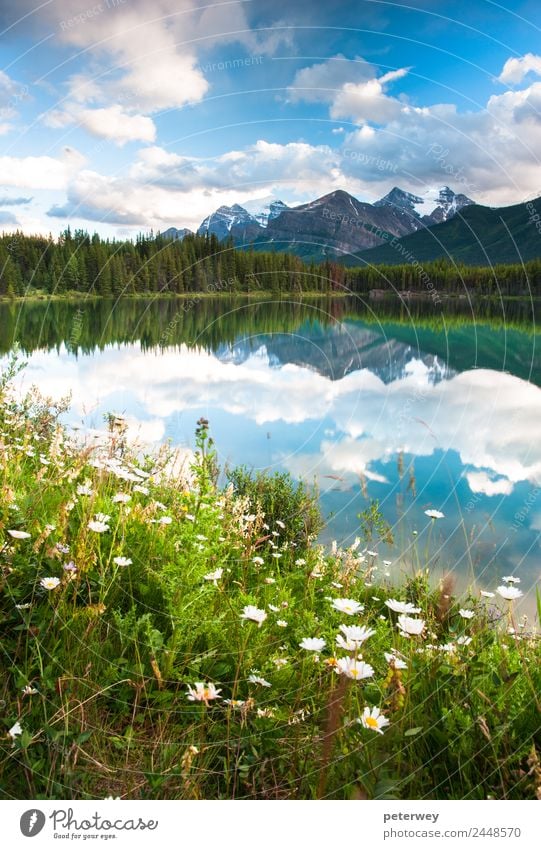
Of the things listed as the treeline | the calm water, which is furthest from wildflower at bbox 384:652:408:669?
the treeline

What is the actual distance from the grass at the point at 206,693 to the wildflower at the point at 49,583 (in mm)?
11

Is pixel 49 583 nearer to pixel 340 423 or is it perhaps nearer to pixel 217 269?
pixel 340 423

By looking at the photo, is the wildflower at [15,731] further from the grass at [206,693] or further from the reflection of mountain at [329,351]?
the reflection of mountain at [329,351]

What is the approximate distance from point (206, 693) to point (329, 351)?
8.58 m

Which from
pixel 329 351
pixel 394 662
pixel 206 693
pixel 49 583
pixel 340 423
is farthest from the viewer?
pixel 329 351

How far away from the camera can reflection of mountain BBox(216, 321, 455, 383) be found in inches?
334

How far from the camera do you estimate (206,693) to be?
2.01 metres

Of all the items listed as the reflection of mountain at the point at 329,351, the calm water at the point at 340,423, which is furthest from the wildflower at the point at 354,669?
the reflection of mountain at the point at 329,351

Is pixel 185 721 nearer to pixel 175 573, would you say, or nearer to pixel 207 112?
pixel 175 573

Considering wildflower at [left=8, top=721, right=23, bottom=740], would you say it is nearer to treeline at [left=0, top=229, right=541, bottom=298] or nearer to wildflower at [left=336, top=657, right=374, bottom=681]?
wildflower at [left=336, top=657, right=374, bottom=681]

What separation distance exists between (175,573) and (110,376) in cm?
590

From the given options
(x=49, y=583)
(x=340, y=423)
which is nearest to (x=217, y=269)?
(x=340, y=423)

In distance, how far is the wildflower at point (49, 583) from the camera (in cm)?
275

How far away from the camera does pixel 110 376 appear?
8453 mm
